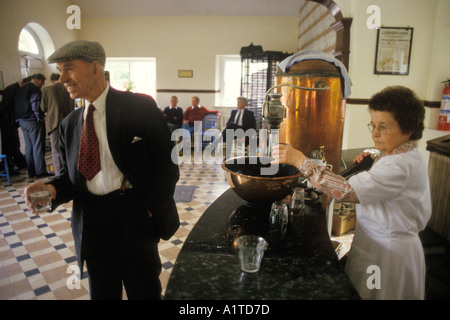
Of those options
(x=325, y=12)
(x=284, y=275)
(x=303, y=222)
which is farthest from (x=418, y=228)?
(x=325, y=12)

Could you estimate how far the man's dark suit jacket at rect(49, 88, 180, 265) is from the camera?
59.7 inches

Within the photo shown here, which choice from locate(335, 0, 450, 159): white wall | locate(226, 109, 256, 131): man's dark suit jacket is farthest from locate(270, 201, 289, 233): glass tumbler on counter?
locate(226, 109, 256, 131): man's dark suit jacket

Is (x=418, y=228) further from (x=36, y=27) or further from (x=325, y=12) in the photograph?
(x=36, y=27)

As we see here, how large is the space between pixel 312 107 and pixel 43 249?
2.90 metres

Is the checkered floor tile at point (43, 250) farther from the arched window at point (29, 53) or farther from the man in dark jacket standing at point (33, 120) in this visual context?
the arched window at point (29, 53)

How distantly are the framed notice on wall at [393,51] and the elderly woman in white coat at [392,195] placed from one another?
347 cm

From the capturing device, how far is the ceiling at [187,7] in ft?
27.9

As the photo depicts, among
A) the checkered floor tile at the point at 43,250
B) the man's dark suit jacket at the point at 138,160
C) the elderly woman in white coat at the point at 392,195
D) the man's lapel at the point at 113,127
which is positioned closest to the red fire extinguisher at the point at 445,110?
the checkered floor tile at the point at 43,250

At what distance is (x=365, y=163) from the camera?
6.70ft

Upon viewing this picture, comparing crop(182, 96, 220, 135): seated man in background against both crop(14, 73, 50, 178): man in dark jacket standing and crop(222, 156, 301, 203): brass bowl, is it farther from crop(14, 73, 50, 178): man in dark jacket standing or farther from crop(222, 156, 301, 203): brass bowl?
crop(222, 156, 301, 203): brass bowl

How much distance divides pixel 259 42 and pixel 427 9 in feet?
17.9

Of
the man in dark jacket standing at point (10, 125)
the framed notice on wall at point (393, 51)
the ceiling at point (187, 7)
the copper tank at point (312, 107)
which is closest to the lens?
the copper tank at point (312, 107)

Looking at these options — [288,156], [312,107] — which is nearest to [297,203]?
[288,156]

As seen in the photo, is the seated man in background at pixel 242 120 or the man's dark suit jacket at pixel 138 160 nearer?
the man's dark suit jacket at pixel 138 160
